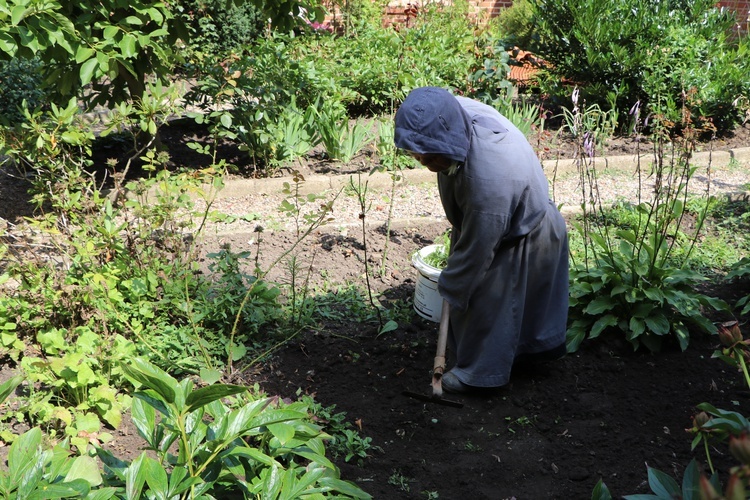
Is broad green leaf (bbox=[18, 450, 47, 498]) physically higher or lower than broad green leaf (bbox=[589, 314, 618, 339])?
higher

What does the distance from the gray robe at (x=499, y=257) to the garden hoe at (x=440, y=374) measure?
7 cm

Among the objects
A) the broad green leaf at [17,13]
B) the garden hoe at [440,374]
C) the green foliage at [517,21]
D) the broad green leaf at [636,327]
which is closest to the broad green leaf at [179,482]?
the garden hoe at [440,374]

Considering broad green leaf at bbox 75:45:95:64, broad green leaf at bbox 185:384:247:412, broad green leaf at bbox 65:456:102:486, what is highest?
broad green leaf at bbox 75:45:95:64

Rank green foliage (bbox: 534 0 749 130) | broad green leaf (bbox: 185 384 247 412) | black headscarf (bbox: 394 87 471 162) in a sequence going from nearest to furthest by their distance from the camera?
broad green leaf (bbox: 185 384 247 412) < black headscarf (bbox: 394 87 471 162) < green foliage (bbox: 534 0 749 130)

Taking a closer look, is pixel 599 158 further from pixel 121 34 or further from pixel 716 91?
pixel 121 34

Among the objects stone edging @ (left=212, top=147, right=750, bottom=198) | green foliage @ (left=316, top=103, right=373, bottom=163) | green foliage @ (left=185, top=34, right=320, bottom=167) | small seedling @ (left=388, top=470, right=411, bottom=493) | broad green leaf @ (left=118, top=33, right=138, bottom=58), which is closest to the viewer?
small seedling @ (left=388, top=470, right=411, bottom=493)

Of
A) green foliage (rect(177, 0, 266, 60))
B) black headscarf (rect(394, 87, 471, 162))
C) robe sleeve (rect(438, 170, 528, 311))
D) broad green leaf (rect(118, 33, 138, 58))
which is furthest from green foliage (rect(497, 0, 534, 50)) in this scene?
black headscarf (rect(394, 87, 471, 162))

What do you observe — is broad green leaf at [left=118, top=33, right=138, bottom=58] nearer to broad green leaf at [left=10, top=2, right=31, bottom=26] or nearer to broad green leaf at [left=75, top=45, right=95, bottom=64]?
broad green leaf at [left=75, top=45, right=95, bottom=64]

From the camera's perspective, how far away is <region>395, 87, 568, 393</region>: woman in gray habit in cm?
293

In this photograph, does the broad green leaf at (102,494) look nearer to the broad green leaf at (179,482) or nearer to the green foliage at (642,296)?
the broad green leaf at (179,482)

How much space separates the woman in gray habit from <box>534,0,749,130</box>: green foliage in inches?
→ 165

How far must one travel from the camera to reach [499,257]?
3396mm

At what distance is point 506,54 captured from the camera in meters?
7.33

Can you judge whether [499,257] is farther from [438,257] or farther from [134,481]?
[134,481]
